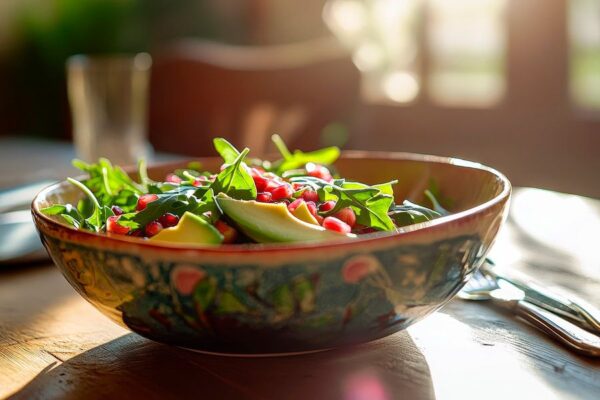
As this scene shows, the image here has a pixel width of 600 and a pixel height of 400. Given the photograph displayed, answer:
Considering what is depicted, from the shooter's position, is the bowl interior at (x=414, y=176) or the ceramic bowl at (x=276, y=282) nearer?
the ceramic bowl at (x=276, y=282)

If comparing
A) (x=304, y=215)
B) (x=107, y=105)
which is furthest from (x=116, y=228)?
(x=107, y=105)

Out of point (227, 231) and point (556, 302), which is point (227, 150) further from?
point (556, 302)

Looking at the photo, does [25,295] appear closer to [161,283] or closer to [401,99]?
[161,283]

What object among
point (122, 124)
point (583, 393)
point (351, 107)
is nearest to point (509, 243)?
point (583, 393)

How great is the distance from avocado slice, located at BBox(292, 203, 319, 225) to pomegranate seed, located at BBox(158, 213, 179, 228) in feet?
0.30

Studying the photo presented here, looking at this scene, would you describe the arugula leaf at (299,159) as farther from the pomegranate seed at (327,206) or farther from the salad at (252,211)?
the pomegranate seed at (327,206)

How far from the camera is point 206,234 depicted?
51 centimetres

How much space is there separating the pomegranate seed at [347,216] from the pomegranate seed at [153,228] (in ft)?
0.44

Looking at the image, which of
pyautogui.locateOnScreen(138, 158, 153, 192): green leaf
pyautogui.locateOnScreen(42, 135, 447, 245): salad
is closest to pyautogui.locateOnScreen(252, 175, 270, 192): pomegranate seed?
pyautogui.locateOnScreen(42, 135, 447, 245): salad

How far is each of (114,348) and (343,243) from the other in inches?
9.4

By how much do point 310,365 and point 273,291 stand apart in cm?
10

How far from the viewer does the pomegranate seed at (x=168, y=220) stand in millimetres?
564

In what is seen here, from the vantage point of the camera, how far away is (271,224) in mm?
524

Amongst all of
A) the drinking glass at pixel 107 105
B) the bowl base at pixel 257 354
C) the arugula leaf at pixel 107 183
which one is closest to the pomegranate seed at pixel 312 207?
the bowl base at pixel 257 354
